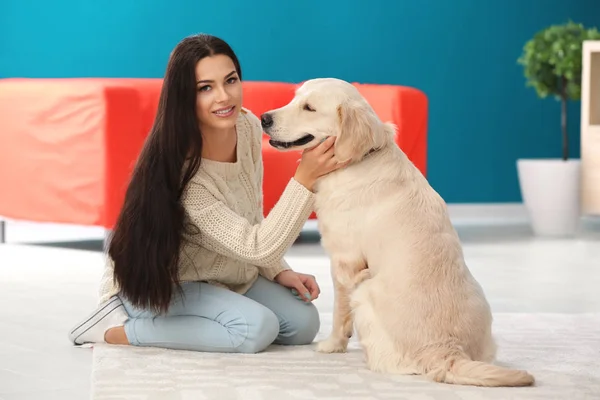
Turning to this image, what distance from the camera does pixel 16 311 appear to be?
3.04 m

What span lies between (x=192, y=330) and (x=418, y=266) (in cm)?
63

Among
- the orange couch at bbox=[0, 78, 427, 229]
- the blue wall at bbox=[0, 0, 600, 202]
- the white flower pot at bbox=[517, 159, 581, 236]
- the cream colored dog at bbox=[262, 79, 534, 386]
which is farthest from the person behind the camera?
the blue wall at bbox=[0, 0, 600, 202]

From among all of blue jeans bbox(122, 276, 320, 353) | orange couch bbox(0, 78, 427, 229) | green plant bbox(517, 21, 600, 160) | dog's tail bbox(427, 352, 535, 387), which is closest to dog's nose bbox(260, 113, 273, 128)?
blue jeans bbox(122, 276, 320, 353)

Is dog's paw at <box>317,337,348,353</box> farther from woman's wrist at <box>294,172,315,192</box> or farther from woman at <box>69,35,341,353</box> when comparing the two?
woman's wrist at <box>294,172,315,192</box>

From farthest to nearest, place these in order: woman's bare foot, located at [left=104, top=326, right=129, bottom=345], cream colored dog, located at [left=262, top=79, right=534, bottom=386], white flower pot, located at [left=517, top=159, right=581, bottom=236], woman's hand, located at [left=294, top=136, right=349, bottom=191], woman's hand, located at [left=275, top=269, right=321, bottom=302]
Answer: white flower pot, located at [left=517, top=159, right=581, bottom=236] → woman's hand, located at [left=275, top=269, right=321, bottom=302] → woman's bare foot, located at [left=104, top=326, right=129, bottom=345] → woman's hand, located at [left=294, top=136, right=349, bottom=191] → cream colored dog, located at [left=262, top=79, right=534, bottom=386]

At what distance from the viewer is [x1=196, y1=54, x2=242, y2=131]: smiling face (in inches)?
92.7

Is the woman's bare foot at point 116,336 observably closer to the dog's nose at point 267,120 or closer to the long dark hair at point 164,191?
the long dark hair at point 164,191

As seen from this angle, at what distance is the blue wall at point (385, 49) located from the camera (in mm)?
5641

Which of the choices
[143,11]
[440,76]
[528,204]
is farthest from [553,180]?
[143,11]

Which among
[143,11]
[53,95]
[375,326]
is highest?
[143,11]

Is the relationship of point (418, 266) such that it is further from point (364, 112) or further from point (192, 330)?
point (192, 330)

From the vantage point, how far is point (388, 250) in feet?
7.07

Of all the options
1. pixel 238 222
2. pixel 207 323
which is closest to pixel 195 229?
pixel 238 222

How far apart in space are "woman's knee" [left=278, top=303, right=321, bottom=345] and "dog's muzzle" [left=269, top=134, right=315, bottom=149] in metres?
0.51
